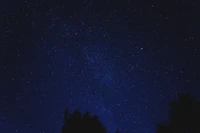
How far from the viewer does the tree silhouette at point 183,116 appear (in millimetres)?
8145

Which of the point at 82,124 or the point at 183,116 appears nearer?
the point at 183,116

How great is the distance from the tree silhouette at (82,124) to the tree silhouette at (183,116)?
8.12ft

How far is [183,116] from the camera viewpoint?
8352 millimetres

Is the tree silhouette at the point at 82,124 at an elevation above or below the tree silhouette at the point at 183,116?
above

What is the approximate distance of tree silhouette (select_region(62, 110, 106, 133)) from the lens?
9.36m

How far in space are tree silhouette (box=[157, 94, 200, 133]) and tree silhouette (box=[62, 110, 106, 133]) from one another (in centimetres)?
247

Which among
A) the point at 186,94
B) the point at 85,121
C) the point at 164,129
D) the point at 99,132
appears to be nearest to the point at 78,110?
the point at 85,121

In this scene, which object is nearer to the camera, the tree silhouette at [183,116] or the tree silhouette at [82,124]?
the tree silhouette at [183,116]

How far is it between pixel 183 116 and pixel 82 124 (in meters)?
4.00

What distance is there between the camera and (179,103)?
873cm

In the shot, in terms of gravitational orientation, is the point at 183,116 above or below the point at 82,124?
below

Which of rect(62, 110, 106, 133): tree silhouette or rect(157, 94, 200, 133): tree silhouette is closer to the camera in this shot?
rect(157, 94, 200, 133): tree silhouette

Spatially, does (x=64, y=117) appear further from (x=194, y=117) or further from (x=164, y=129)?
(x=194, y=117)

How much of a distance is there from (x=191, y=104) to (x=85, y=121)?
13.9ft
